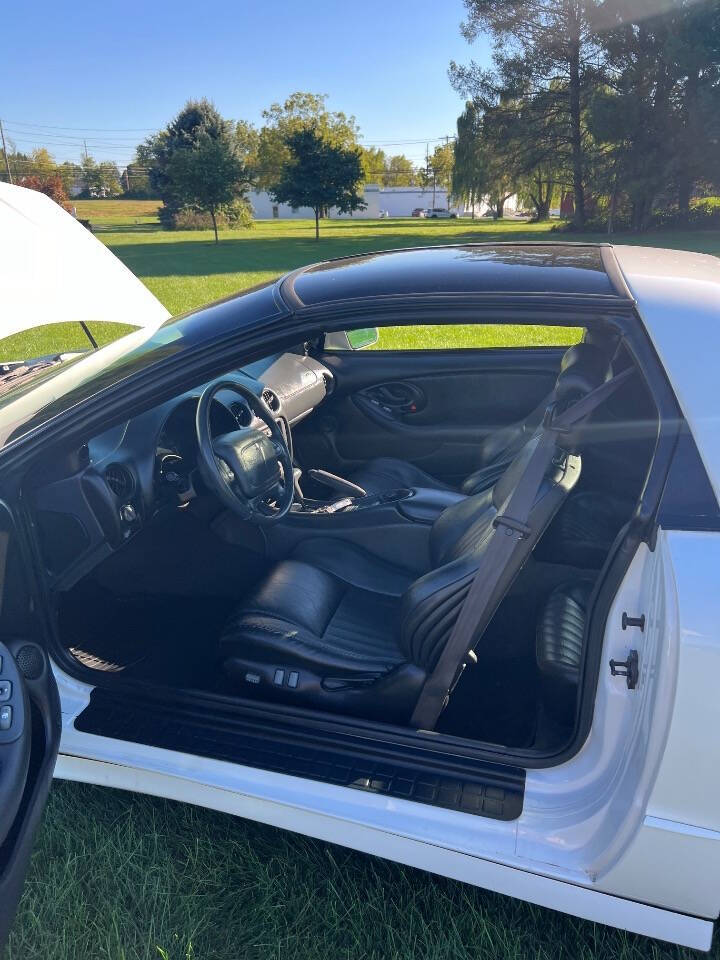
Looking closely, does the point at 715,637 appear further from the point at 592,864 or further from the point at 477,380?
the point at 477,380

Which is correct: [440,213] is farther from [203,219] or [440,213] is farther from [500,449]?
[500,449]

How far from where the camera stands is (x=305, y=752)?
1675mm

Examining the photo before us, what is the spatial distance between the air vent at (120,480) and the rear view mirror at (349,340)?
6.68 ft

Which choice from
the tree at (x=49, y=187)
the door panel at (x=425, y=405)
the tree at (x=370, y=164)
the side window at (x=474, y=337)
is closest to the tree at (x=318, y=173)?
the tree at (x=370, y=164)

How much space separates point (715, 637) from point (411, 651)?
29.9 inches

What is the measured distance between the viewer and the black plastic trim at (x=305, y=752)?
5.08ft

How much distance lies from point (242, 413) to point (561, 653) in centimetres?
153

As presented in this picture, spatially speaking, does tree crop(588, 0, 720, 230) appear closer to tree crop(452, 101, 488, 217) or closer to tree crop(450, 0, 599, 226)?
tree crop(450, 0, 599, 226)

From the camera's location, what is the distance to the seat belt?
5.10ft

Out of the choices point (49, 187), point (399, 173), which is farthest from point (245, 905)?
point (399, 173)

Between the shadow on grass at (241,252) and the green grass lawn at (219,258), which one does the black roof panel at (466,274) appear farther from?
the shadow on grass at (241,252)

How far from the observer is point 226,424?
8.73 ft

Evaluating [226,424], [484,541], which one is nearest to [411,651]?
[484,541]

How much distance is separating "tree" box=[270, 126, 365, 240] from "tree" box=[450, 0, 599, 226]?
6755 mm
